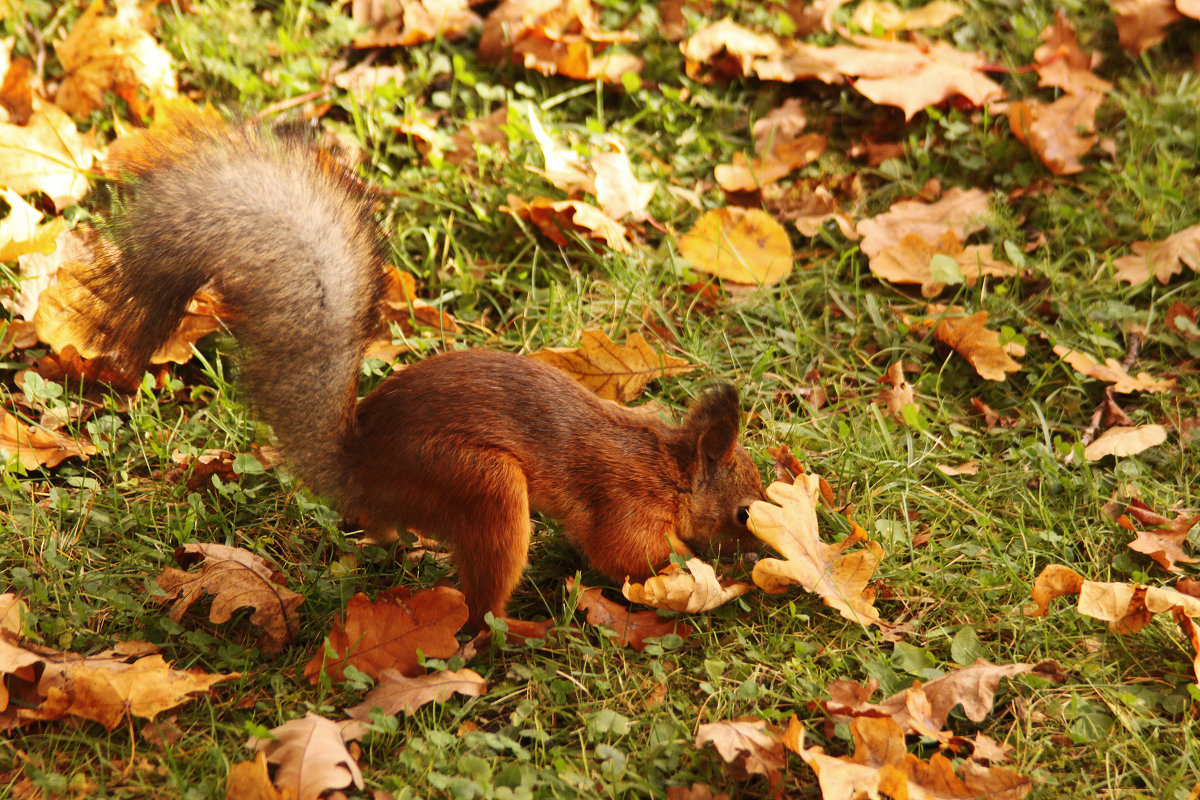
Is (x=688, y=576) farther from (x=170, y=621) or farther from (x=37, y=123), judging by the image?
(x=37, y=123)

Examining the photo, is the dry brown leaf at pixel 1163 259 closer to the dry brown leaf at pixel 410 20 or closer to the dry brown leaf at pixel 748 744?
the dry brown leaf at pixel 748 744

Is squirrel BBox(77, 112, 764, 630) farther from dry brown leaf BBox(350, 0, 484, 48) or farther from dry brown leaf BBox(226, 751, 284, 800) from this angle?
dry brown leaf BBox(350, 0, 484, 48)

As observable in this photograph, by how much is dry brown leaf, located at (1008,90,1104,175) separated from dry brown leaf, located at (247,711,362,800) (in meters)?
3.05

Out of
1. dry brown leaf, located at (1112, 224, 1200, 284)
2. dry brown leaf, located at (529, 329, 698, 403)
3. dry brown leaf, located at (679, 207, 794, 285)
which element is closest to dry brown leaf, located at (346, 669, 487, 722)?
dry brown leaf, located at (529, 329, 698, 403)

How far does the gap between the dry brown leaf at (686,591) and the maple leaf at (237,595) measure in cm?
76

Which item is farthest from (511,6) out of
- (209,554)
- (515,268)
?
(209,554)

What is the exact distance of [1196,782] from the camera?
6.46 feet

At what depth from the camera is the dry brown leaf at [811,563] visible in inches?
90.2

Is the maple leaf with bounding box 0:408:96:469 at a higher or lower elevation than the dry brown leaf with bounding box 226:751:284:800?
higher

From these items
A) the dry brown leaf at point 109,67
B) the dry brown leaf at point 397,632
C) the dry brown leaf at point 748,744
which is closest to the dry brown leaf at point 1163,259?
the dry brown leaf at point 748,744

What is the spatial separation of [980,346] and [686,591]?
4.37 feet

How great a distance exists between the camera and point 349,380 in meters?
2.31

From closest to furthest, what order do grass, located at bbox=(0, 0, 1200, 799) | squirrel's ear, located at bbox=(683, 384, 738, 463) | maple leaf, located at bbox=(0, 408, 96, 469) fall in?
grass, located at bbox=(0, 0, 1200, 799)
squirrel's ear, located at bbox=(683, 384, 738, 463)
maple leaf, located at bbox=(0, 408, 96, 469)

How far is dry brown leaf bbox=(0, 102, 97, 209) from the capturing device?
321cm
